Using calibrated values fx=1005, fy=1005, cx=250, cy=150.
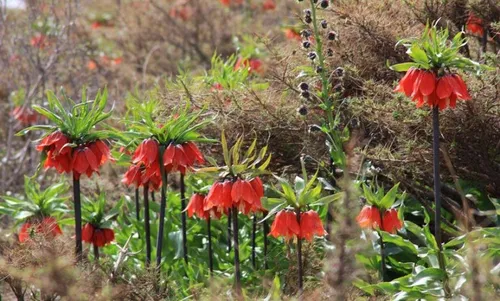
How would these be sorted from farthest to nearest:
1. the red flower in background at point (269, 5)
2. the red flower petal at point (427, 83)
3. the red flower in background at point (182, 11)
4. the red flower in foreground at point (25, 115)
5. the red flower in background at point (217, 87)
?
the red flower in background at point (269, 5) < the red flower in background at point (182, 11) < the red flower in foreground at point (25, 115) < the red flower in background at point (217, 87) < the red flower petal at point (427, 83)

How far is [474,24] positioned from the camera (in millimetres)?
5281

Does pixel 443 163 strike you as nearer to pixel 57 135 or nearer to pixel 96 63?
pixel 57 135

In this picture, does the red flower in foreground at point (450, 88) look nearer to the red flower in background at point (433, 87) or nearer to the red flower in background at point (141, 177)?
the red flower in background at point (433, 87)

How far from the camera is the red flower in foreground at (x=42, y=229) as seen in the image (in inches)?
167

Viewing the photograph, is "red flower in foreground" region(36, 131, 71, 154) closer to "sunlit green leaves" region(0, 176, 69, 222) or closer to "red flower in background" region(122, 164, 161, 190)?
"red flower in background" region(122, 164, 161, 190)

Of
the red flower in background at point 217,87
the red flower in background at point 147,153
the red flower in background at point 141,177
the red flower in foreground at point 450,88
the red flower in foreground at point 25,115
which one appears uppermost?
the red flower in foreground at point 25,115

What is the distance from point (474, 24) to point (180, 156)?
78.8 inches

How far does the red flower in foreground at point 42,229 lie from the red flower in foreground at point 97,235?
0.42ft

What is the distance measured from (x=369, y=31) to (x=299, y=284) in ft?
5.10

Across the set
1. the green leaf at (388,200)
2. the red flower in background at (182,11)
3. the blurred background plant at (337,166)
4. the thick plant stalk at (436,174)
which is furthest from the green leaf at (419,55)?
the red flower in background at (182,11)

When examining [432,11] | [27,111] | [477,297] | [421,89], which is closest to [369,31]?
[432,11]

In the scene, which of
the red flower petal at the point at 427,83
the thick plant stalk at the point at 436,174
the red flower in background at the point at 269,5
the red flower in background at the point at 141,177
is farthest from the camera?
the red flower in background at the point at 269,5

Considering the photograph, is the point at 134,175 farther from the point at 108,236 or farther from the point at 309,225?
the point at 309,225

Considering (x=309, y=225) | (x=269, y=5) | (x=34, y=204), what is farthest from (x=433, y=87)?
(x=269, y=5)
